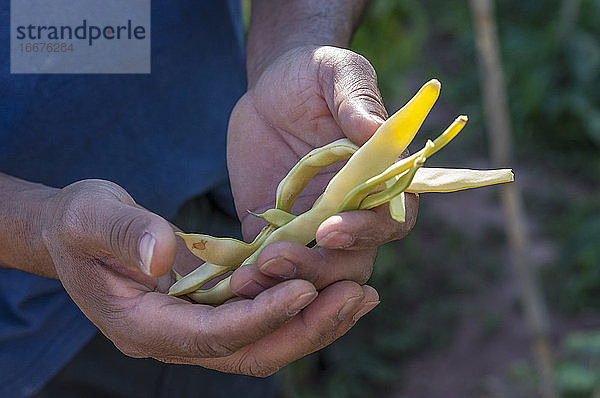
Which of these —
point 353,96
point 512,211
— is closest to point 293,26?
point 353,96

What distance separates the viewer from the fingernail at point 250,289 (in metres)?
0.79

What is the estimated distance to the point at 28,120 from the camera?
1.04m

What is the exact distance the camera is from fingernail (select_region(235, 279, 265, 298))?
2.60ft

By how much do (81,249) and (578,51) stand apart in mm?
3394

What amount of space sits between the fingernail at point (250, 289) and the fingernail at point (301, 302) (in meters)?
0.06

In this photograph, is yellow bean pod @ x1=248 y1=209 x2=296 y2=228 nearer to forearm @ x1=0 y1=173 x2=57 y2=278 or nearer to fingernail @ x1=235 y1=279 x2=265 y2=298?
fingernail @ x1=235 y1=279 x2=265 y2=298

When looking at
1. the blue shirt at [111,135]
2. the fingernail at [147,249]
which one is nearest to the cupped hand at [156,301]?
the fingernail at [147,249]

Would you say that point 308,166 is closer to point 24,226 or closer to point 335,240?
point 335,240

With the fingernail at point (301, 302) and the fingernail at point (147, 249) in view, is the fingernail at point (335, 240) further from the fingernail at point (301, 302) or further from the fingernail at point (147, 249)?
the fingernail at point (147, 249)

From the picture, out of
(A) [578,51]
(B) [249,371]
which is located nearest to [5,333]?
(B) [249,371]

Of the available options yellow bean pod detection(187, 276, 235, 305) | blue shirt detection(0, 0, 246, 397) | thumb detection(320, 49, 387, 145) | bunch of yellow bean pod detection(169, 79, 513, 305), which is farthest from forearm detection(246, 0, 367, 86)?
yellow bean pod detection(187, 276, 235, 305)

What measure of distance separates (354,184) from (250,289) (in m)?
0.17

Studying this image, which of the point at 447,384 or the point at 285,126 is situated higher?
the point at 285,126

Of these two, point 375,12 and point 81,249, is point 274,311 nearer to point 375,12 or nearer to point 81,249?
point 81,249
